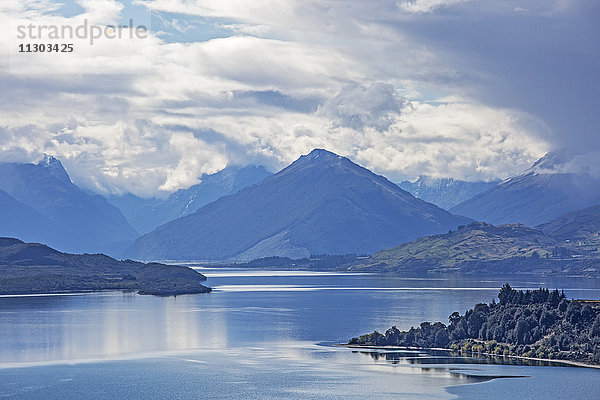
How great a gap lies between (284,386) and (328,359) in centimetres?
2717

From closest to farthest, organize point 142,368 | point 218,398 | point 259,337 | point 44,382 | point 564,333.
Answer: point 218,398
point 44,382
point 142,368
point 564,333
point 259,337

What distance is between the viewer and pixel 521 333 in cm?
16888

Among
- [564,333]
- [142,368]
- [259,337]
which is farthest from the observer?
[259,337]

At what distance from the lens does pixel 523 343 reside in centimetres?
16762

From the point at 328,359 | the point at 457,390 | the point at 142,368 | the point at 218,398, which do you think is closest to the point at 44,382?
the point at 142,368

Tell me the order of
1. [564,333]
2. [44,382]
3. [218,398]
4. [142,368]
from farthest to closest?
[564,333]
[142,368]
[44,382]
[218,398]

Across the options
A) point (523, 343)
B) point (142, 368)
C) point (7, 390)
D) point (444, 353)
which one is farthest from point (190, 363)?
point (523, 343)

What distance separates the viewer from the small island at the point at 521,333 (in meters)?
160

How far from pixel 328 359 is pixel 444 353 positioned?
22855 millimetres

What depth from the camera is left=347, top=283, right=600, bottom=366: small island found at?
527 ft

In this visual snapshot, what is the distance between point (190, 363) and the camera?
525 ft

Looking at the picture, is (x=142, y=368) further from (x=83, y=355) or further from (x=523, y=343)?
(x=523, y=343)

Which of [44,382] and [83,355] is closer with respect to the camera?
Result: [44,382]

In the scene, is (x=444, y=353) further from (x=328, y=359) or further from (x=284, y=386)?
(x=284, y=386)
